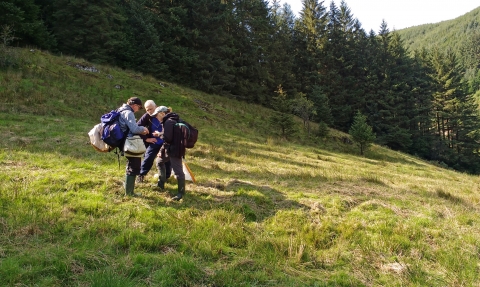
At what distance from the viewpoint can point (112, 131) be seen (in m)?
5.55

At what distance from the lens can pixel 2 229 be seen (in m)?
4.23

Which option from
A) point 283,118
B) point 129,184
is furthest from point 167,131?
point 283,118

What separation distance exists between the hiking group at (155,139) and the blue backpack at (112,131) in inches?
3.2

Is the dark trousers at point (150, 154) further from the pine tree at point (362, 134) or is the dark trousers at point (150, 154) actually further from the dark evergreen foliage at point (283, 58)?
the pine tree at point (362, 134)

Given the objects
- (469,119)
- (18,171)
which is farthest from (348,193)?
(469,119)

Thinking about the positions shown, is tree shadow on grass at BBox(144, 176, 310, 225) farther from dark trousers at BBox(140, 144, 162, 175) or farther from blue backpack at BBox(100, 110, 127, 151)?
blue backpack at BBox(100, 110, 127, 151)

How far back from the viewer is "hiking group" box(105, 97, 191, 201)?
18.8 ft

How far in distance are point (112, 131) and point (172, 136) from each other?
1.23 m

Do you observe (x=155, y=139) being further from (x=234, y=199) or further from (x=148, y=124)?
(x=234, y=199)

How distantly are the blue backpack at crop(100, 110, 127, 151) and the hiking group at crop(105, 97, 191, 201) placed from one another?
82 mm

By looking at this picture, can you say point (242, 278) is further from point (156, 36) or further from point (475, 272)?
point (156, 36)

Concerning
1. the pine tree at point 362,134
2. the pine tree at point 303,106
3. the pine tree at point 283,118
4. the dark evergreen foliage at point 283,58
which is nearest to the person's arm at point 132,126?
the dark evergreen foliage at point 283,58

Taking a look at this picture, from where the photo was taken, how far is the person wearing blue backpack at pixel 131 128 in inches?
222

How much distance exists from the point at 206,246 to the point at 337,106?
43.6 m
